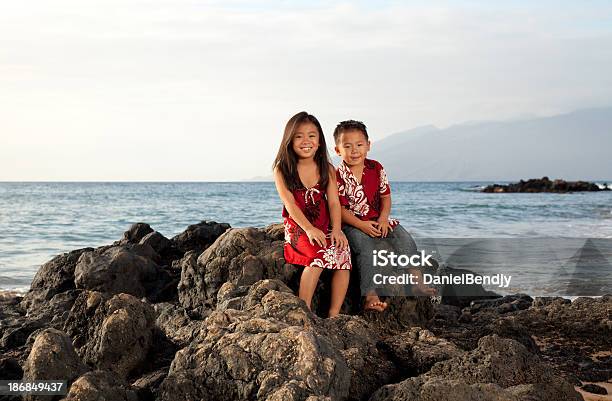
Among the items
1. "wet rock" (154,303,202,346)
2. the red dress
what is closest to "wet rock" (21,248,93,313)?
"wet rock" (154,303,202,346)

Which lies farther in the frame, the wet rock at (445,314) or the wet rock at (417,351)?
the wet rock at (445,314)

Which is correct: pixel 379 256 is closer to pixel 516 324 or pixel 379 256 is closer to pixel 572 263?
pixel 516 324

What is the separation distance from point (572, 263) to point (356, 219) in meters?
6.82

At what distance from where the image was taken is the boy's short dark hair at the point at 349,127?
531 cm

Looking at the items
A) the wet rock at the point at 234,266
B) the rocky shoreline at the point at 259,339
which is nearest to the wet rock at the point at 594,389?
the rocky shoreline at the point at 259,339

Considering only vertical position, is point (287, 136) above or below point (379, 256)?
above

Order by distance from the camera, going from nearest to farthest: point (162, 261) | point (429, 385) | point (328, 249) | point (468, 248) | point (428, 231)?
1. point (429, 385)
2. point (328, 249)
3. point (162, 261)
4. point (468, 248)
5. point (428, 231)

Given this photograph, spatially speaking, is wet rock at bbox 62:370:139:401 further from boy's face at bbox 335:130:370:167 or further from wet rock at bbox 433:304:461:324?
wet rock at bbox 433:304:461:324

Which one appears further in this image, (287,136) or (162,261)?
(162,261)

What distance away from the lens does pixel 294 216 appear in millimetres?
5035

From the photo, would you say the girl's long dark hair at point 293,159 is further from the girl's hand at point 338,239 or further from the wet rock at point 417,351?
the wet rock at point 417,351

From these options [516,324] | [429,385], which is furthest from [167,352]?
[516,324]

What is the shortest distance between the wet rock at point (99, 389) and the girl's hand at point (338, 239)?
2.08 meters

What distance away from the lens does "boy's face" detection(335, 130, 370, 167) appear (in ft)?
17.4
